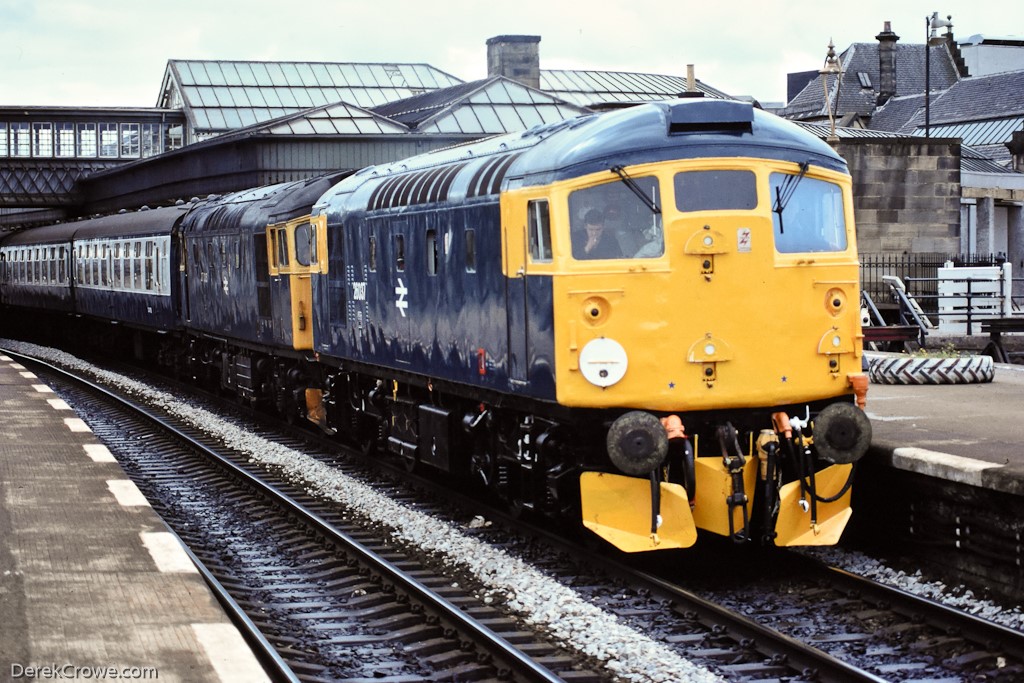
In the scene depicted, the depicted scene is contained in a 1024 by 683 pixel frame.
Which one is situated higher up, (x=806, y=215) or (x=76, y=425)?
(x=806, y=215)

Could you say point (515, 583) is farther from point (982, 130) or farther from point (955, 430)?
point (982, 130)

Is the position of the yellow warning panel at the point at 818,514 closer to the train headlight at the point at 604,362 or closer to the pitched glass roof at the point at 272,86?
the train headlight at the point at 604,362

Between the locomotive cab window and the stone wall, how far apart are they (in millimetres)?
17936

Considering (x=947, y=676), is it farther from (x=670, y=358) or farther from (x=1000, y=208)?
(x=1000, y=208)

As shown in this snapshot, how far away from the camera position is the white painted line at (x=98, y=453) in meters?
14.5

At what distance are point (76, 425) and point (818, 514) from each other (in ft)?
36.0

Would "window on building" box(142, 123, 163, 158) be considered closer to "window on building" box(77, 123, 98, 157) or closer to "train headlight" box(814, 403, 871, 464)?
"window on building" box(77, 123, 98, 157)

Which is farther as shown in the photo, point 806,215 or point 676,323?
point 806,215

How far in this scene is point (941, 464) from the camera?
9.99m

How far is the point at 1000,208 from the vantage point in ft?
125

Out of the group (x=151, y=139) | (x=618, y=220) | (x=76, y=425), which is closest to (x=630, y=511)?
(x=618, y=220)

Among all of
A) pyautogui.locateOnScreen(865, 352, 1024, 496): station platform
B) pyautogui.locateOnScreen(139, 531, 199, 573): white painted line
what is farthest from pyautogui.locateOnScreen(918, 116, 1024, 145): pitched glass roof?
pyautogui.locateOnScreen(139, 531, 199, 573): white painted line

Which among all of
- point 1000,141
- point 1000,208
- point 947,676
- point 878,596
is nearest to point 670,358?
point 878,596

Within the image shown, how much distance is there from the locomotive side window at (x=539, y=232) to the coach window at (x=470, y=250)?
4.14ft
